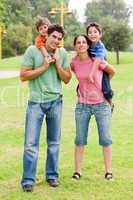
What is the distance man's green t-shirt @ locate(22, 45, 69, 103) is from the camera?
223 inches

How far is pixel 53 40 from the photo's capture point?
568 cm

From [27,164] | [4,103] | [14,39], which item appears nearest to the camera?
[27,164]

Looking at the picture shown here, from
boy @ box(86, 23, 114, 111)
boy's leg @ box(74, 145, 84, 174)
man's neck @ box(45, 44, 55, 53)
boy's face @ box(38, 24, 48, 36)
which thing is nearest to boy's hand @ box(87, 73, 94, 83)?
boy @ box(86, 23, 114, 111)

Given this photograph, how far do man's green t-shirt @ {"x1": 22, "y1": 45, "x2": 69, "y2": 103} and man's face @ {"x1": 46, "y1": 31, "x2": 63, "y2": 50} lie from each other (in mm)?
125

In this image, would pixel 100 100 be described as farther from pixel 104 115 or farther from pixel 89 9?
pixel 89 9

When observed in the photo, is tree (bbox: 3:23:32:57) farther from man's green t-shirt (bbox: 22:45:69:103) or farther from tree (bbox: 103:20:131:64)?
man's green t-shirt (bbox: 22:45:69:103)

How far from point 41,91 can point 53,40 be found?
0.57 meters

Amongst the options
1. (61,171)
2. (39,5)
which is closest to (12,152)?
(61,171)

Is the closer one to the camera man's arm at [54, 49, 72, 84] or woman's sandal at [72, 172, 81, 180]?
man's arm at [54, 49, 72, 84]

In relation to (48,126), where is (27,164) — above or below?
below

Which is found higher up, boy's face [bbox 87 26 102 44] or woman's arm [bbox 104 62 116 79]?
boy's face [bbox 87 26 102 44]

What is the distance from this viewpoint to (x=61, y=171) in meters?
6.75

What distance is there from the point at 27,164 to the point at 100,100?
3.64 ft

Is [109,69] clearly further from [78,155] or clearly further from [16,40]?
[16,40]
